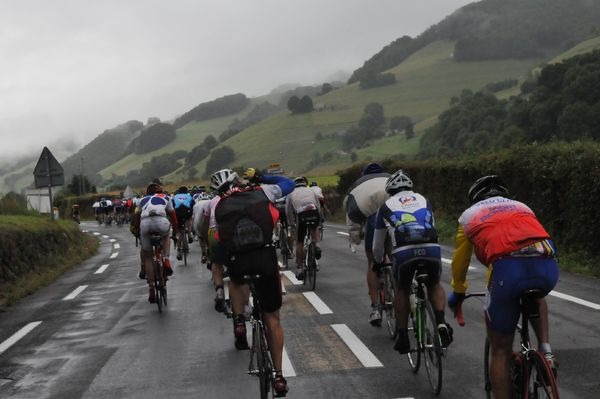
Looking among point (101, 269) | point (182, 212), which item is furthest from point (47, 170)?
point (182, 212)

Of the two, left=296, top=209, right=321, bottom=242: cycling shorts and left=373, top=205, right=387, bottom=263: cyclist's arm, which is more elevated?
left=373, top=205, right=387, bottom=263: cyclist's arm

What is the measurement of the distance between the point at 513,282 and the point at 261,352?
2.26 meters

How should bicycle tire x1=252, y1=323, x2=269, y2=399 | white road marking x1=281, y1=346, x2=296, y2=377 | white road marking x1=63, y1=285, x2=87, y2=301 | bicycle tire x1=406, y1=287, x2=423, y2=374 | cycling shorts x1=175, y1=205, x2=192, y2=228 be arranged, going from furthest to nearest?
1. cycling shorts x1=175, y1=205, x2=192, y2=228
2. white road marking x1=63, y1=285, x2=87, y2=301
3. white road marking x1=281, y1=346, x2=296, y2=377
4. bicycle tire x1=406, y1=287, x2=423, y2=374
5. bicycle tire x1=252, y1=323, x2=269, y2=399

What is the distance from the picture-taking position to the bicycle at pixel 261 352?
18.4 feet

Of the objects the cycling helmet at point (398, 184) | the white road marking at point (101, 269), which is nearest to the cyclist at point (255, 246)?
the cycling helmet at point (398, 184)

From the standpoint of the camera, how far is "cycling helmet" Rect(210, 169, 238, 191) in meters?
6.21

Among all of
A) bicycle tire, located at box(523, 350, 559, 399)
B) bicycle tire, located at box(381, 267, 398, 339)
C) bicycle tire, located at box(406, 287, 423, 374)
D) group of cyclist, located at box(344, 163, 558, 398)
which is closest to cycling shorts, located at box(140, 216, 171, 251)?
bicycle tire, located at box(381, 267, 398, 339)

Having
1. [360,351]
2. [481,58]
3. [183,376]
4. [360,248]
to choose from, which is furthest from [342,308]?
[481,58]

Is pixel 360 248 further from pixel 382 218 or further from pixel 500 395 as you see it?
pixel 500 395

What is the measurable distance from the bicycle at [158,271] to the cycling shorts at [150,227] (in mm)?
71

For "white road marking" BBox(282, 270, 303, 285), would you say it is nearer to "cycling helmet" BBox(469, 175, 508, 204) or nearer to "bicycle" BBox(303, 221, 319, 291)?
"bicycle" BBox(303, 221, 319, 291)

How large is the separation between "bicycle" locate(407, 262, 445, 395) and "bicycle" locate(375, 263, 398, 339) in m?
1.49

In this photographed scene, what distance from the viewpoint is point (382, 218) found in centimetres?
682

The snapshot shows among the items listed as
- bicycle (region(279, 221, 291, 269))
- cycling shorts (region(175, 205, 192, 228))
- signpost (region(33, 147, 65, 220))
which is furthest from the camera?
signpost (region(33, 147, 65, 220))
